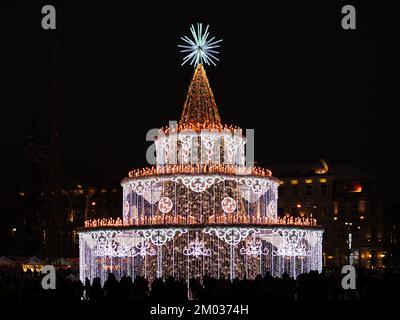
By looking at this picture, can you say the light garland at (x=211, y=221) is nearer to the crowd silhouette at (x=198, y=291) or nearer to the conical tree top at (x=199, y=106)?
the conical tree top at (x=199, y=106)

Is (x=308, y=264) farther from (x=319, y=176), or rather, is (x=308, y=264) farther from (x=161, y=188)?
(x=319, y=176)

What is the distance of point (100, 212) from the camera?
89.6m

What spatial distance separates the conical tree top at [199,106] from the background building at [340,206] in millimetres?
74968

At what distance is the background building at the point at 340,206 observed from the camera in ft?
404

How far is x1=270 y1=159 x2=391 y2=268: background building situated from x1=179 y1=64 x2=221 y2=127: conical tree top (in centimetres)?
7497

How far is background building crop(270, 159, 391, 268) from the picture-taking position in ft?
404

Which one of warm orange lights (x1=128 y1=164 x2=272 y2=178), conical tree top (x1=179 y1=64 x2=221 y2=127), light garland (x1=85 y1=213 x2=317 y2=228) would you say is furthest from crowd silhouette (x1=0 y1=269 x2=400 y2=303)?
conical tree top (x1=179 y1=64 x2=221 y2=127)

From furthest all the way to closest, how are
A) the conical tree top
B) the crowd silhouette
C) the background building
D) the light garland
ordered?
the background building → the conical tree top → the light garland → the crowd silhouette

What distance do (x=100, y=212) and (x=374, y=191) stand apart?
48.2 m


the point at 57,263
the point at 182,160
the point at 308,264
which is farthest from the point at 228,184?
the point at 57,263

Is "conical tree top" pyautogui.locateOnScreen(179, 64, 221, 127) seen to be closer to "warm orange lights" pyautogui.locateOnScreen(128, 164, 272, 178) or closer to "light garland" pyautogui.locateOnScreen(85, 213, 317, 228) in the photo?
"warm orange lights" pyautogui.locateOnScreen(128, 164, 272, 178)

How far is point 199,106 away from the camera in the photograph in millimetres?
49250

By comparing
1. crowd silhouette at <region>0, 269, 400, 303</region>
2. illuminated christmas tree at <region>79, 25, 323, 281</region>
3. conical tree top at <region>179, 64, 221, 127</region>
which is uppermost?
conical tree top at <region>179, 64, 221, 127</region>

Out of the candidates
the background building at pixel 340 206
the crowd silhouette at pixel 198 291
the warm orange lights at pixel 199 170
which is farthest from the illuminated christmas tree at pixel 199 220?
the background building at pixel 340 206
